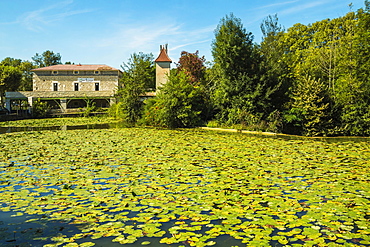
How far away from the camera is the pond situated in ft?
13.5

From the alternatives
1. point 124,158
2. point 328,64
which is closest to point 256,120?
point 328,64

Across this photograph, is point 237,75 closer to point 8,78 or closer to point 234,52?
point 234,52

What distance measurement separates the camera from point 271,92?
68.5ft

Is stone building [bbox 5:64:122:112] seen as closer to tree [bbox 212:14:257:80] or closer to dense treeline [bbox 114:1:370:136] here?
dense treeline [bbox 114:1:370:136]

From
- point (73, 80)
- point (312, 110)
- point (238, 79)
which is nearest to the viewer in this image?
point (312, 110)

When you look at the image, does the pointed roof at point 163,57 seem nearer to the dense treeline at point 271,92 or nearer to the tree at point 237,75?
the dense treeline at point 271,92

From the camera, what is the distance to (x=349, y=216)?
15.7 feet

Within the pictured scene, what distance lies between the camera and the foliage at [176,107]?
22719 millimetres

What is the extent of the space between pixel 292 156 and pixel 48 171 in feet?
24.8

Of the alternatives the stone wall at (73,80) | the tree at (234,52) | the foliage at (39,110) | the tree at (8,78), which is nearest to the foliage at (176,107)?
the tree at (234,52)

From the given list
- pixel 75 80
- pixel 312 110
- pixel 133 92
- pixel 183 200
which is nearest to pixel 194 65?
pixel 133 92

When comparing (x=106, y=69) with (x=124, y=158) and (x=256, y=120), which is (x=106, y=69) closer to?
(x=256, y=120)

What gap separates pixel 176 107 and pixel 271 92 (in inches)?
279

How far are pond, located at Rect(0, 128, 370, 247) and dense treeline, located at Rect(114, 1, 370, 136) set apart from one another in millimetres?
10047
